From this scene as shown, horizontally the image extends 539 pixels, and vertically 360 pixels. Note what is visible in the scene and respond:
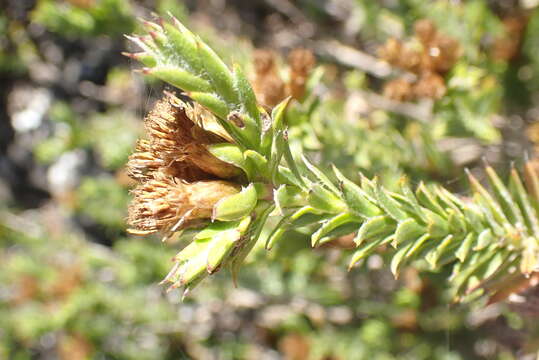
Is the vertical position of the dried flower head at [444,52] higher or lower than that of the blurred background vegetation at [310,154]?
higher

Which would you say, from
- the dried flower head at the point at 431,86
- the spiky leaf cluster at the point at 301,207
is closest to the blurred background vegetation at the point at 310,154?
the dried flower head at the point at 431,86

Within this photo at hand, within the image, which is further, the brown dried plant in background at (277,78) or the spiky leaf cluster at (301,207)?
the brown dried plant in background at (277,78)

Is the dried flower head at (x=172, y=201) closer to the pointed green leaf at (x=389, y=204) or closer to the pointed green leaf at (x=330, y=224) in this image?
the pointed green leaf at (x=330, y=224)

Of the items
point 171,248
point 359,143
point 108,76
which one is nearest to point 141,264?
point 171,248

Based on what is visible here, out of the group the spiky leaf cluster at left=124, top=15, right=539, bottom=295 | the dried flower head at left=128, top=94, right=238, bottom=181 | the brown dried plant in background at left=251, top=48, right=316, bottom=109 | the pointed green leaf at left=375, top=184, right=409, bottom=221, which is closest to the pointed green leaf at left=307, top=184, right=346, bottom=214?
the spiky leaf cluster at left=124, top=15, right=539, bottom=295

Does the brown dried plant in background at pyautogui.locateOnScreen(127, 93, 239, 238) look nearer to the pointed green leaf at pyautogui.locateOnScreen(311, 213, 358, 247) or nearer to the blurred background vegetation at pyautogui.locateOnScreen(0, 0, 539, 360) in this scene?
the pointed green leaf at pyautogui.locateOnScreen(311, 213, 358, 247)

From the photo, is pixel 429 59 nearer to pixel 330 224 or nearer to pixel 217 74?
pixel 330 224
